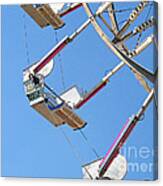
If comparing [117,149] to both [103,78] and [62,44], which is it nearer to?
[103,78]

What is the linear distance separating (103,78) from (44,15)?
29 centimetres

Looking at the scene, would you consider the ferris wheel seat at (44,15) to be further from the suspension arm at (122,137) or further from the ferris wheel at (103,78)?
the suspension arm at (122,137)

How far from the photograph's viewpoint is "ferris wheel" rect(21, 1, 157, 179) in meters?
2.12

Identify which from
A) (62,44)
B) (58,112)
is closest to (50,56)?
(62,44)

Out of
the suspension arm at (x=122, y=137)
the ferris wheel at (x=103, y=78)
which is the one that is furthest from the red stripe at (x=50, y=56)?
the suspension arm at (x=122, y=137)

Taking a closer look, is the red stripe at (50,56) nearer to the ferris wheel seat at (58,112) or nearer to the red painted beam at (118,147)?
the ferris wheel seat at (58,112)

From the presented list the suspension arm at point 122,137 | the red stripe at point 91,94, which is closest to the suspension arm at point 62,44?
the red stripe at point 91,94

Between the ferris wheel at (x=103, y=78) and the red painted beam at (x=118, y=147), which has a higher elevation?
the ferris wheel at (x=103, y=78)

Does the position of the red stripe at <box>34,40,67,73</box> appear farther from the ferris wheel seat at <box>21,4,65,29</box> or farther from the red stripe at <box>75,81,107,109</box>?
the red stripe at <box>75,81,107,109</box>

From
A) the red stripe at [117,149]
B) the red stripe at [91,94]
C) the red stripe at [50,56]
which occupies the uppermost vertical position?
the red stripe at [50,56]

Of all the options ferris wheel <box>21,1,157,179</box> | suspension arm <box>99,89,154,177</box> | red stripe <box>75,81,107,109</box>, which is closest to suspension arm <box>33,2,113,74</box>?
ferris wheel <box>21,1,157,179</box>

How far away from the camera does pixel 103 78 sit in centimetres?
215

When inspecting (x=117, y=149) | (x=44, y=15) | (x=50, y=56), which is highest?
(x=44, y=15)

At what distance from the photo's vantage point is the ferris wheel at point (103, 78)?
2121mm
